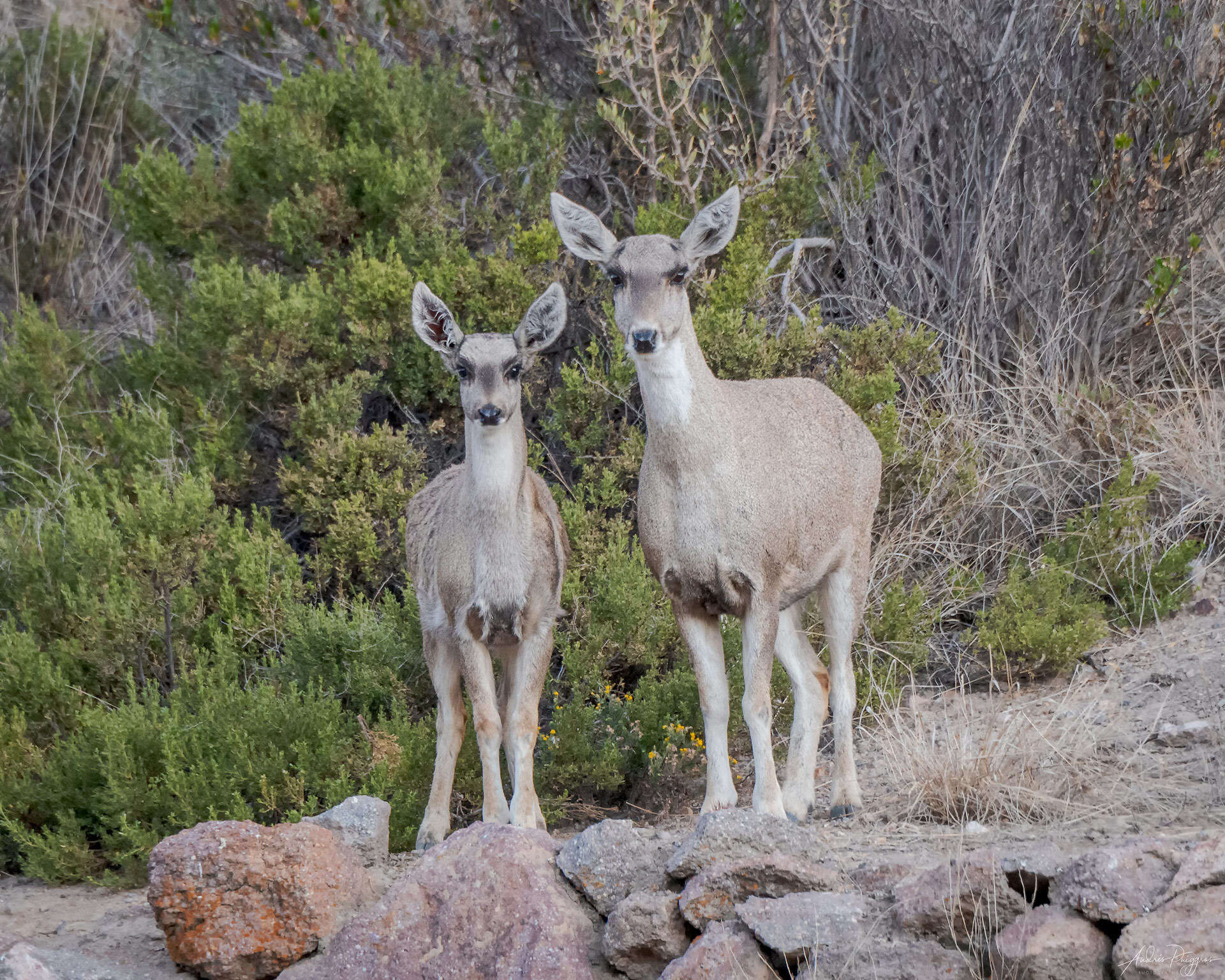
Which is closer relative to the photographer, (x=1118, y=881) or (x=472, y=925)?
(x=1118, y=881)

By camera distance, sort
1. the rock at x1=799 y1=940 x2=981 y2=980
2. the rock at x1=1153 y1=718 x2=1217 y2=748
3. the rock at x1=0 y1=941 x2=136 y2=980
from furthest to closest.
Result: the rock at x1=1153 y1=718 x2=1217 y2=748, the rock at x1=0 y1=941 x2=136 y2=980, the rock at x1=799 y1=940 x2=981 y2=980

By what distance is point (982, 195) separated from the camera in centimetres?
1023

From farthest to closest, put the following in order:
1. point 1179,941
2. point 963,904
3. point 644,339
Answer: point 644,339, point 963,904, point 1179,941

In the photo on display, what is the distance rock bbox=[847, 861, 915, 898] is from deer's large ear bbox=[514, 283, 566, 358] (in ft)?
9.41

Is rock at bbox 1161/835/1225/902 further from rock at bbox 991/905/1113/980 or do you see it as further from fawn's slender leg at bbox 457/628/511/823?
fawn's slender leg at bbox 457/628/511/823

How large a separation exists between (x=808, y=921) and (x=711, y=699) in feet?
5.04

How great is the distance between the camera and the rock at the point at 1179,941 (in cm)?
398

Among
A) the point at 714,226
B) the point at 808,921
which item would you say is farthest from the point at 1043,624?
the point at 808,921

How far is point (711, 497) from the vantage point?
5930 millimetres

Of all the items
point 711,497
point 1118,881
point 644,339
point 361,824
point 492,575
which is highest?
point 644,339

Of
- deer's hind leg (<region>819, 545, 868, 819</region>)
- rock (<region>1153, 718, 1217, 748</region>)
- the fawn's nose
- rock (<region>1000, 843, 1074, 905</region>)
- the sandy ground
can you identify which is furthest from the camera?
rock (<region>1153, 718, 1217, 748</region>)

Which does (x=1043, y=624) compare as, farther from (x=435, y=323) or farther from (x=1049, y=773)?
(x=435, y=323)

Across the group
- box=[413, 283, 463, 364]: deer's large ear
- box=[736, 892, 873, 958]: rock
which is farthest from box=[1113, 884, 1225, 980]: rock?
box=[413, 283, 463, 364]: deer's large ear

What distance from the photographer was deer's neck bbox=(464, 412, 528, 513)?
20.9 ft
